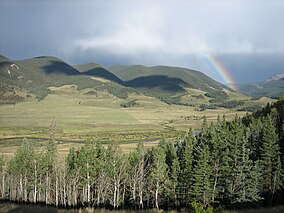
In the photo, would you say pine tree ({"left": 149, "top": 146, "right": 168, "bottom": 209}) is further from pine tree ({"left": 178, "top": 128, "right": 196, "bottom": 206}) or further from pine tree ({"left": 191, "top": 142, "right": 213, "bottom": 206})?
pine tree ({"left": 191, "top": 142, "right": 213, "bottom": 206})

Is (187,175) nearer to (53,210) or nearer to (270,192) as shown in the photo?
(270,192)

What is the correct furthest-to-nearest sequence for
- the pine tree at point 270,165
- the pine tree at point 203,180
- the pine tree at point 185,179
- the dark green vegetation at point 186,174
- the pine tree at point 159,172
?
the pine tree at point 185,179 → the pine tree at point 270,165 → the pine tree at point 159,172 → the dark green vegetation at point 186,174 → the pine tree at point 203,180

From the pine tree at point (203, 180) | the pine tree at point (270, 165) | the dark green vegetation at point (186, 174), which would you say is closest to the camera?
the pine tree at point (203, 180)

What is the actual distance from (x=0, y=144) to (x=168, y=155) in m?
117

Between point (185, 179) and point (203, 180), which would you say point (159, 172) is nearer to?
point (185, 179)

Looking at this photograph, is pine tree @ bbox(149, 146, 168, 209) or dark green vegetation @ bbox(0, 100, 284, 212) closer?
dark green vegetation @ bbox(0, 100, 284, 212)

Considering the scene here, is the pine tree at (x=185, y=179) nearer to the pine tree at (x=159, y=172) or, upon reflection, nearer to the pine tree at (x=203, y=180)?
the pine tree at (x=203, y=180)

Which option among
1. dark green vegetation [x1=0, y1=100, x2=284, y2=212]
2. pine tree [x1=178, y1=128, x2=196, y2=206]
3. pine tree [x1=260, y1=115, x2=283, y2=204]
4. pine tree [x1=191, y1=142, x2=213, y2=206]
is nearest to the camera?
pine tree [x1=191, y1=142, x2=213, y2=206]

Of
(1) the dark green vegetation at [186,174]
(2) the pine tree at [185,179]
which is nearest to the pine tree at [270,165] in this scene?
(1) the dark green vegetation at [186,174]

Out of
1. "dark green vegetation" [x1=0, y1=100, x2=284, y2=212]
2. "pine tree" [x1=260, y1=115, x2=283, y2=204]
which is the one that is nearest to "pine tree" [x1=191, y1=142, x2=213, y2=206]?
"dark green vegetation" [x1=0, y1=100, x2=284, y2=212]

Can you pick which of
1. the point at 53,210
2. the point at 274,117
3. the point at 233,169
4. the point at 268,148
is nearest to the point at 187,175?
the point at 233,169

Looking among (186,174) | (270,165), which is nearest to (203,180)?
(186,174)

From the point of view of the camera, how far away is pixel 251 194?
46.4 m

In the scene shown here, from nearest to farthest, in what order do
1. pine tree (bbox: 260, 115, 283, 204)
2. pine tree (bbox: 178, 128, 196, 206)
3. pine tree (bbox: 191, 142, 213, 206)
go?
pine tree (bbox: 191, 142, 213, 206) → pine tree (bbox: 260, 115, 283, 204) → pine tree (bbox: 178, 128, 196, 206)
